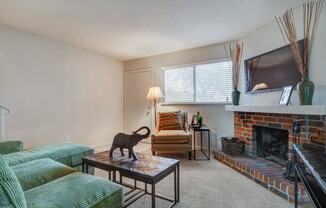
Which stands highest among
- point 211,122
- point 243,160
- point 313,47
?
point 313,47

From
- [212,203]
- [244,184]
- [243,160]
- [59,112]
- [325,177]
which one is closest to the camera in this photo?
[325,177]

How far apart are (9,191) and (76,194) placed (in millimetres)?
388

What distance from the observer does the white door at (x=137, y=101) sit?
472 centimetres

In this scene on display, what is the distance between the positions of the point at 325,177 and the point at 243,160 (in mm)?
1793

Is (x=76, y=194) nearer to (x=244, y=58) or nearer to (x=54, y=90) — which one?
(x=54, y=90)

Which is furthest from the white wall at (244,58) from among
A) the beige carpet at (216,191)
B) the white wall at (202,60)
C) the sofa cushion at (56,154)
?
the sofa cushion at (56,154)

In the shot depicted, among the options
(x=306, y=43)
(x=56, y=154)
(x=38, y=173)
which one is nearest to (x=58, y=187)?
(x=38, y=173)

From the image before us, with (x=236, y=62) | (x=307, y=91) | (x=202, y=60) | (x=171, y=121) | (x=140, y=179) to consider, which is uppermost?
(x=202, y=60)

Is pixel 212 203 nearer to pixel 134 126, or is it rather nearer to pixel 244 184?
pixel 244 184

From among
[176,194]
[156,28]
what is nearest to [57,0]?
[156,28]

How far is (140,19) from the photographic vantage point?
8.76ft

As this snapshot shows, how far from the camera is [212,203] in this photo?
6.14 ft

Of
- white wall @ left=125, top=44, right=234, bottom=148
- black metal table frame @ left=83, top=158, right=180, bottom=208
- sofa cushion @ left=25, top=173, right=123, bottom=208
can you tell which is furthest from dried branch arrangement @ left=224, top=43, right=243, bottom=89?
sofa cushion @ left=25, top=173, right=123, bottom=208

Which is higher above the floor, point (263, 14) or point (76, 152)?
point (263, 14)
